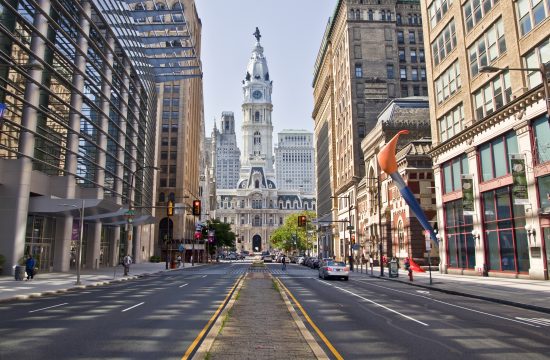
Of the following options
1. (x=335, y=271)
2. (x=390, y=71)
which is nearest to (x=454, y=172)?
(x=335, y=271)

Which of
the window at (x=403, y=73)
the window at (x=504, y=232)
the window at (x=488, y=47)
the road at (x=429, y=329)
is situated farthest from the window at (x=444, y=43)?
the window at (x=403, y=73)

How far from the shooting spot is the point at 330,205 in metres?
100

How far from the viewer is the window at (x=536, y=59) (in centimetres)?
2567

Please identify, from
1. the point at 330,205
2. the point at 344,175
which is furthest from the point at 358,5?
the point at 330,205

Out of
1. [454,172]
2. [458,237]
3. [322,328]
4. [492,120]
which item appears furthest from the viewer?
[454,172]

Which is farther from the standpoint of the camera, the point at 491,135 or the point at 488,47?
the point at 488,47

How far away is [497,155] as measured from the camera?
101 feet

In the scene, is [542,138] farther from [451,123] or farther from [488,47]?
[451,123]

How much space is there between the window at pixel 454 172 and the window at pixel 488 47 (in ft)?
24.5

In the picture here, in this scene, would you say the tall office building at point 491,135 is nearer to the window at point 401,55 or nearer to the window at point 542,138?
the window at point 542,138

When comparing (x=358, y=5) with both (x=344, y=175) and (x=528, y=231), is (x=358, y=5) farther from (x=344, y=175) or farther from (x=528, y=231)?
(x=528, y=231)

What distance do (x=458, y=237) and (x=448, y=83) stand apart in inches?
556

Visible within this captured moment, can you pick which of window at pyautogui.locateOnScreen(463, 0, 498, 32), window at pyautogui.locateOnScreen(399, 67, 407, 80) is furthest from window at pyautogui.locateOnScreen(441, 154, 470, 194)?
window at pyautogui.locateOnScreen(399, 67, 407, 80)

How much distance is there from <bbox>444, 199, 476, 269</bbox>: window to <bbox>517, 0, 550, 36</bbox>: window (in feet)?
49.0
